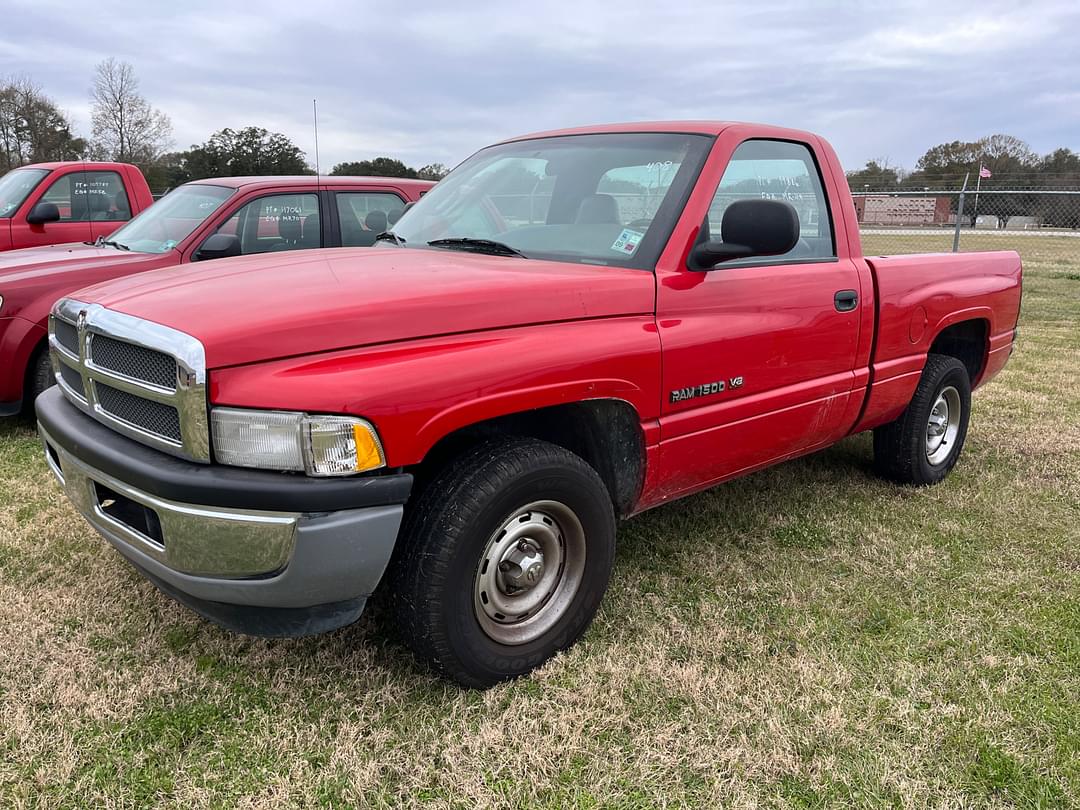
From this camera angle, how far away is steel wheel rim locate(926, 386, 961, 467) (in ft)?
14.9

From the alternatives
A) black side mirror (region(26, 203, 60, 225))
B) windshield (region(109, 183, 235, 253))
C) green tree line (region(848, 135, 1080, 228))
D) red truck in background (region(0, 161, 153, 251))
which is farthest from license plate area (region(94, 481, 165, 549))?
green tree line (region(848, 135, 1080, 228))

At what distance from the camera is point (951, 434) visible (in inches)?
184

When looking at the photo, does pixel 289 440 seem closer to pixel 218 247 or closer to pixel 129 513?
pixel 129 513

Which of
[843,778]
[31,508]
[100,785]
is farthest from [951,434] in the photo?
[31,508]

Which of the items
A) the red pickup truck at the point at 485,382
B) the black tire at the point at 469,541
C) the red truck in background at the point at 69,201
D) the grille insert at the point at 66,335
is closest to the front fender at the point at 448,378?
the red pickup truck at the point at 485,382

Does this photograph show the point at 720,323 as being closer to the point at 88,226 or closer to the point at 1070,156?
the point at 88,226

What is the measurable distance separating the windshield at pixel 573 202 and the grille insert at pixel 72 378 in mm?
1370

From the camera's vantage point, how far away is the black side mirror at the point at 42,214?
7.60m

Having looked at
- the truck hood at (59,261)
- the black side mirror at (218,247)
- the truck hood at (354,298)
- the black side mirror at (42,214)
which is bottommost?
the truck hood at (354,298)

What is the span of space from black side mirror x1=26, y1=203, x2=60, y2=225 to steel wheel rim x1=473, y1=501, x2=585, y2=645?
7.24m

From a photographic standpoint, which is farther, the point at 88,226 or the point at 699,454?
the point at 88,226

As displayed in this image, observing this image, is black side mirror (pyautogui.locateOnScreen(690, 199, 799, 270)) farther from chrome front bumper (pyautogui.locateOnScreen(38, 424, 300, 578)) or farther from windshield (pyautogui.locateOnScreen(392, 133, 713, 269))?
chrome front bumper (pyautogui.locateOnScreen(38, 424, 300, 578))

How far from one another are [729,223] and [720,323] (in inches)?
14.9

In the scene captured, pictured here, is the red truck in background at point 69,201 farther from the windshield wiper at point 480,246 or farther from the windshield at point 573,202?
the windshield wiper at point 480,246
